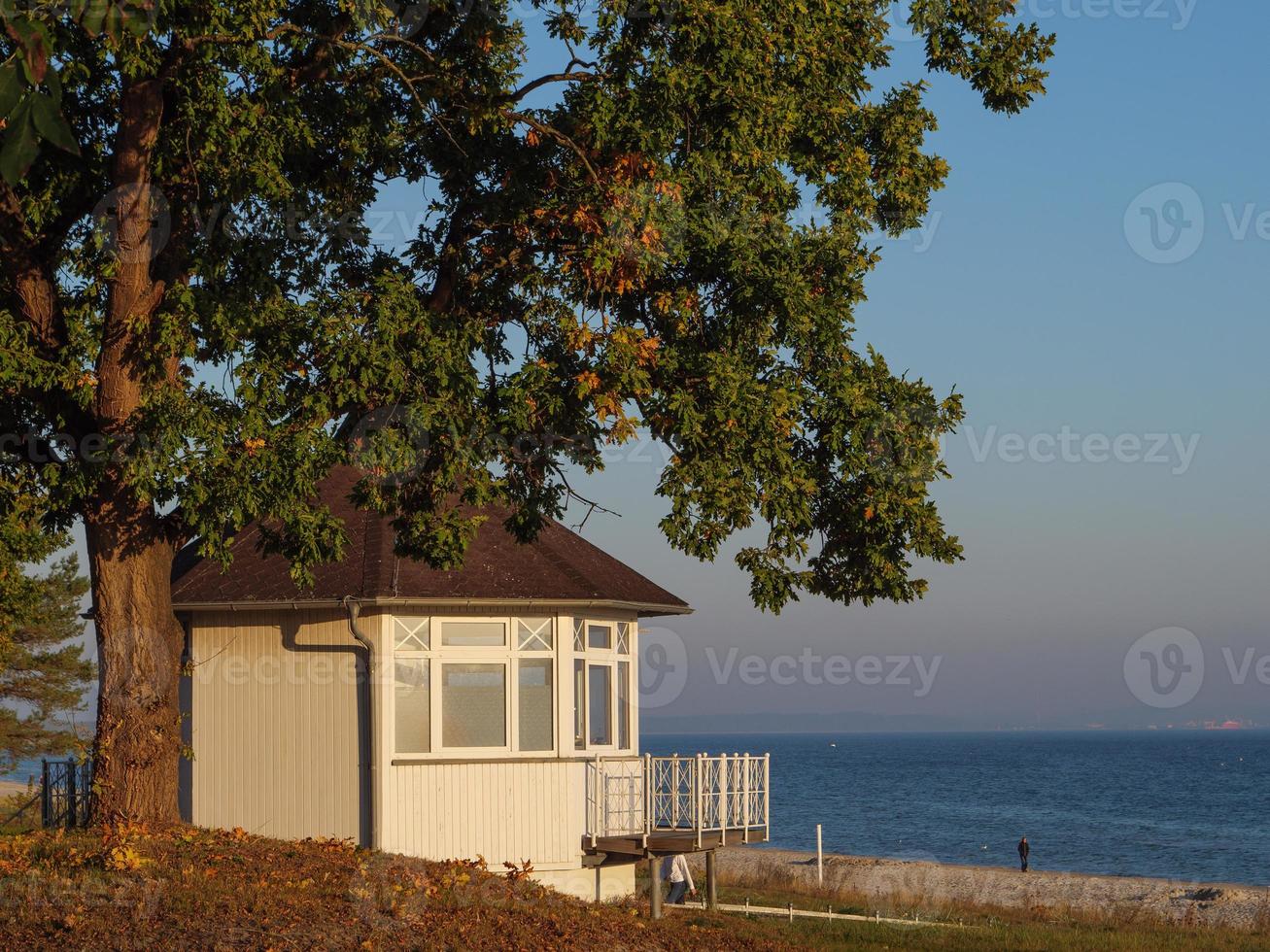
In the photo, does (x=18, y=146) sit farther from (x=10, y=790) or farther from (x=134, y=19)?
(x=10, y=790)

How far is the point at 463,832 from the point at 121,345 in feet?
26.4

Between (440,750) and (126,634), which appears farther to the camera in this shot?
(440,750)

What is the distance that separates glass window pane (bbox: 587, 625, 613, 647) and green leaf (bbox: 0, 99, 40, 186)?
54.7ft

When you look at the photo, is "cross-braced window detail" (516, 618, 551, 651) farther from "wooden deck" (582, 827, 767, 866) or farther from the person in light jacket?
the person in light jacket

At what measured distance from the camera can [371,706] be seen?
60.4ft

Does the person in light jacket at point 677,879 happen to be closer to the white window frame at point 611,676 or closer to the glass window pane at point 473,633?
the white window frame at point 611,676

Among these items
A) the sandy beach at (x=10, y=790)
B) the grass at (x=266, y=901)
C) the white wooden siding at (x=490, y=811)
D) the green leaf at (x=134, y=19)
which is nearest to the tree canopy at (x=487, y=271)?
the grass at (x=266, y=901)

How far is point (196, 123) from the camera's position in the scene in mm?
13375

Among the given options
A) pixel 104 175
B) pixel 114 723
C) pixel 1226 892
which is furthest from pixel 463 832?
pixel 1226 892

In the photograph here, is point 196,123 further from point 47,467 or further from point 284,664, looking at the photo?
point 284,664

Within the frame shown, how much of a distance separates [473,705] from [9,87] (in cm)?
1578

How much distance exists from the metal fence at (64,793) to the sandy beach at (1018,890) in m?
16.4

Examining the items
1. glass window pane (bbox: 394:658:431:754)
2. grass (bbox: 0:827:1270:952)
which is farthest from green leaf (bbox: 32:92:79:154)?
glass window pane (bbox: 394:658:431:754)

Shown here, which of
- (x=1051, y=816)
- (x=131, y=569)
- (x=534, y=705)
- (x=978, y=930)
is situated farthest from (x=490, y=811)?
(x=1051, y=816)
